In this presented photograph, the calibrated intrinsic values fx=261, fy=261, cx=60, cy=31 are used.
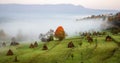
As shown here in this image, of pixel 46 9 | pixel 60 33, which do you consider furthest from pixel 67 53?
pixel 46 9

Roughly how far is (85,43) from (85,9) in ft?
7.84

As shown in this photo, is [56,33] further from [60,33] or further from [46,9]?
[46,9]

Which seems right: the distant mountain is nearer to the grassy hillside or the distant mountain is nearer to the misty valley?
the misty valley

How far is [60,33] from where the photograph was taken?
1577cm

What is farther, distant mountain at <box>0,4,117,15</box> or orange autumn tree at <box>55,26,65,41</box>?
distant mountain at <box>0,4,117,15</box>

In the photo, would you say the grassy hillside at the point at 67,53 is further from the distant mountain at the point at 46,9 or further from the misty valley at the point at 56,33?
the distant mountain at the point at 46,9

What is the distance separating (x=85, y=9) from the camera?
1594cm

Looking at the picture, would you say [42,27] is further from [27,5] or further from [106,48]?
[106,48]

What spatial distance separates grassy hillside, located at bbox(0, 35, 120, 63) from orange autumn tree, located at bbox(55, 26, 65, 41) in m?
0.28

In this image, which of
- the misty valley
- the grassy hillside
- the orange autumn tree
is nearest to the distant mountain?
the misty valley

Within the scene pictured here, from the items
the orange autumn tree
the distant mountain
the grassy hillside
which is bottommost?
the grassy hillside

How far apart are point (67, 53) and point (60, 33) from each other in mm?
1418

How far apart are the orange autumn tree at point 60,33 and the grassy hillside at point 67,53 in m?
0.28

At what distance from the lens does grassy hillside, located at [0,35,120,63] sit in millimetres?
15508
